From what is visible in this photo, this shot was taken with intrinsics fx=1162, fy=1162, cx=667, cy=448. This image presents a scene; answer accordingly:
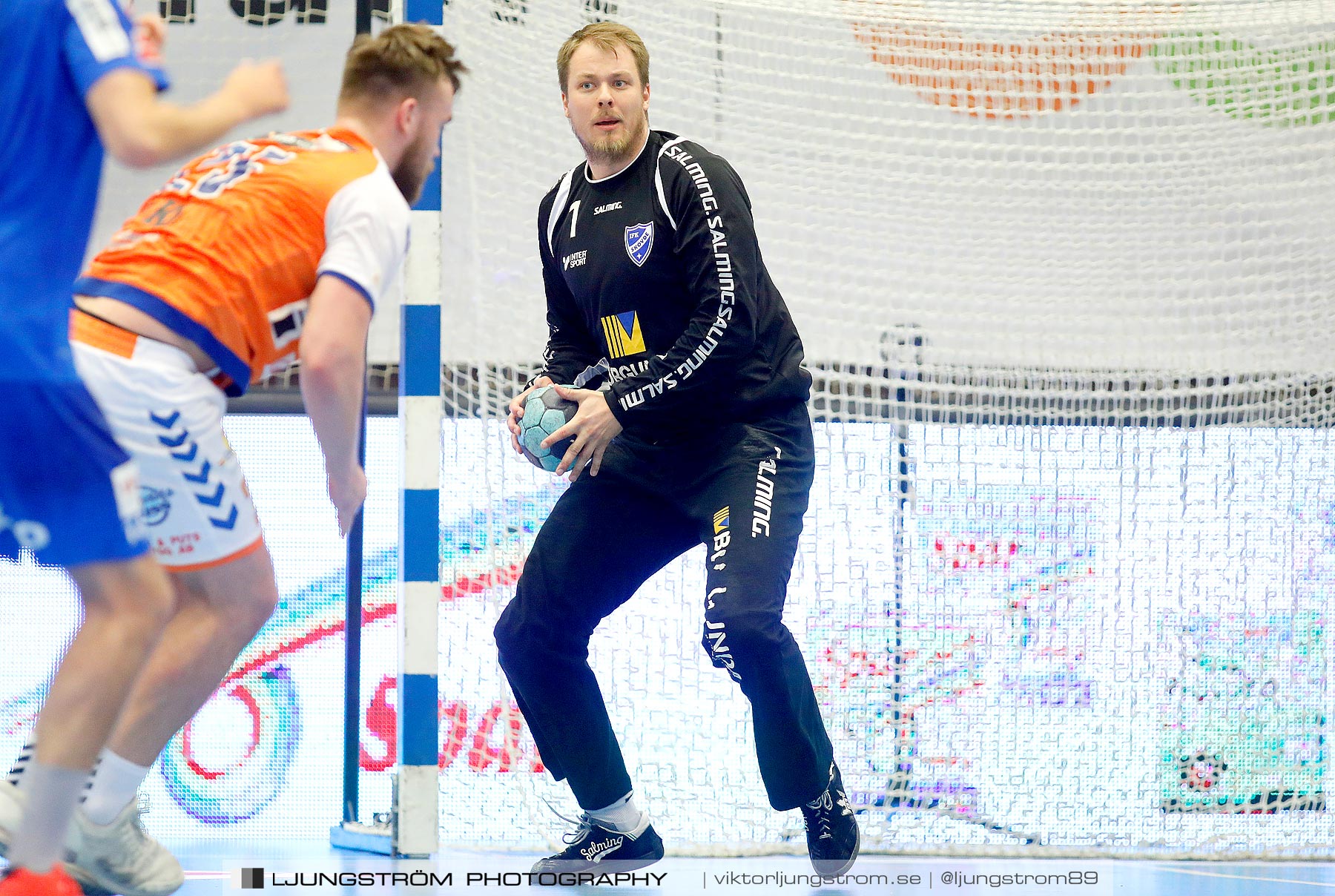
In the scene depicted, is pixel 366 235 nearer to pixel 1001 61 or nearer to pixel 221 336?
pixel 221 336

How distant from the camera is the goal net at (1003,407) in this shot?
13.1ft

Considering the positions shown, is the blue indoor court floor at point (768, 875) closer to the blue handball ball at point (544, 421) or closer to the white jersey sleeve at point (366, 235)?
the blue handball ball at point (544, 421)

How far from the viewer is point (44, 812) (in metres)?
1.91

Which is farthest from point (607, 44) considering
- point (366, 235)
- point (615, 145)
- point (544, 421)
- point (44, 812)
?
point (44, 812)

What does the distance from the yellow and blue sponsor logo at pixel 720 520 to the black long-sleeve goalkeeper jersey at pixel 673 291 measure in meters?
0.26

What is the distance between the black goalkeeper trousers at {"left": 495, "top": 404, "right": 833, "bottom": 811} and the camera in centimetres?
285

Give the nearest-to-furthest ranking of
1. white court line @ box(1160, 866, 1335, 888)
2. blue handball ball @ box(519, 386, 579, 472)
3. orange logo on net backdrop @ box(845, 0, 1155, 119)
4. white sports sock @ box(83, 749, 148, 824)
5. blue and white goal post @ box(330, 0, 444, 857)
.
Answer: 1. white sports sock @ box(83, 749, 148, 824)
2. blue handball ball @ box(519, 386, 579, 472)
3. blue and white goal post @ box(330, 0, 444, 857)
4. white court line @ box(1160, 866, 1335, 888)
5. orange logo on net backdrop @ box(845, 0, 1155, 119)

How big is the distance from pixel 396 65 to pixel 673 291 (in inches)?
37.9

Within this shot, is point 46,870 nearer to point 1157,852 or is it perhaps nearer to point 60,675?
point 60,675

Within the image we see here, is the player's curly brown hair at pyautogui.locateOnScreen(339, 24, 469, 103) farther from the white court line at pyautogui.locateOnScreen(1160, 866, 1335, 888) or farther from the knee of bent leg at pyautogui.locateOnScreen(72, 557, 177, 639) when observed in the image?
the white court line at pyautogui.locateOnScreen(1160, 866, 1335, 888)

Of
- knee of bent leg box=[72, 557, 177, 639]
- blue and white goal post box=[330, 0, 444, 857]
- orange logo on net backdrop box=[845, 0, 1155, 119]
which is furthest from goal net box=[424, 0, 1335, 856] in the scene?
knee of bent leg box=[72, 557, 177, 639]

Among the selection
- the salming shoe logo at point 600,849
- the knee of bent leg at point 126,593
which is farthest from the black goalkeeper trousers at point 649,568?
the knee of bent leg at point 126,593

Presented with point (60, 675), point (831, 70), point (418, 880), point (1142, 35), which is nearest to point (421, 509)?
point (418, 880)

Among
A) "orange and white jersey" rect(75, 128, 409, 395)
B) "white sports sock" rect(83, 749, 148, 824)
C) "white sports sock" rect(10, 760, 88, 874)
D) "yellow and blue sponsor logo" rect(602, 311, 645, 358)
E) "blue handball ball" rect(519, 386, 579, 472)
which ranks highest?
"orange and white jersey" rect(75, 128, 409, 395)
